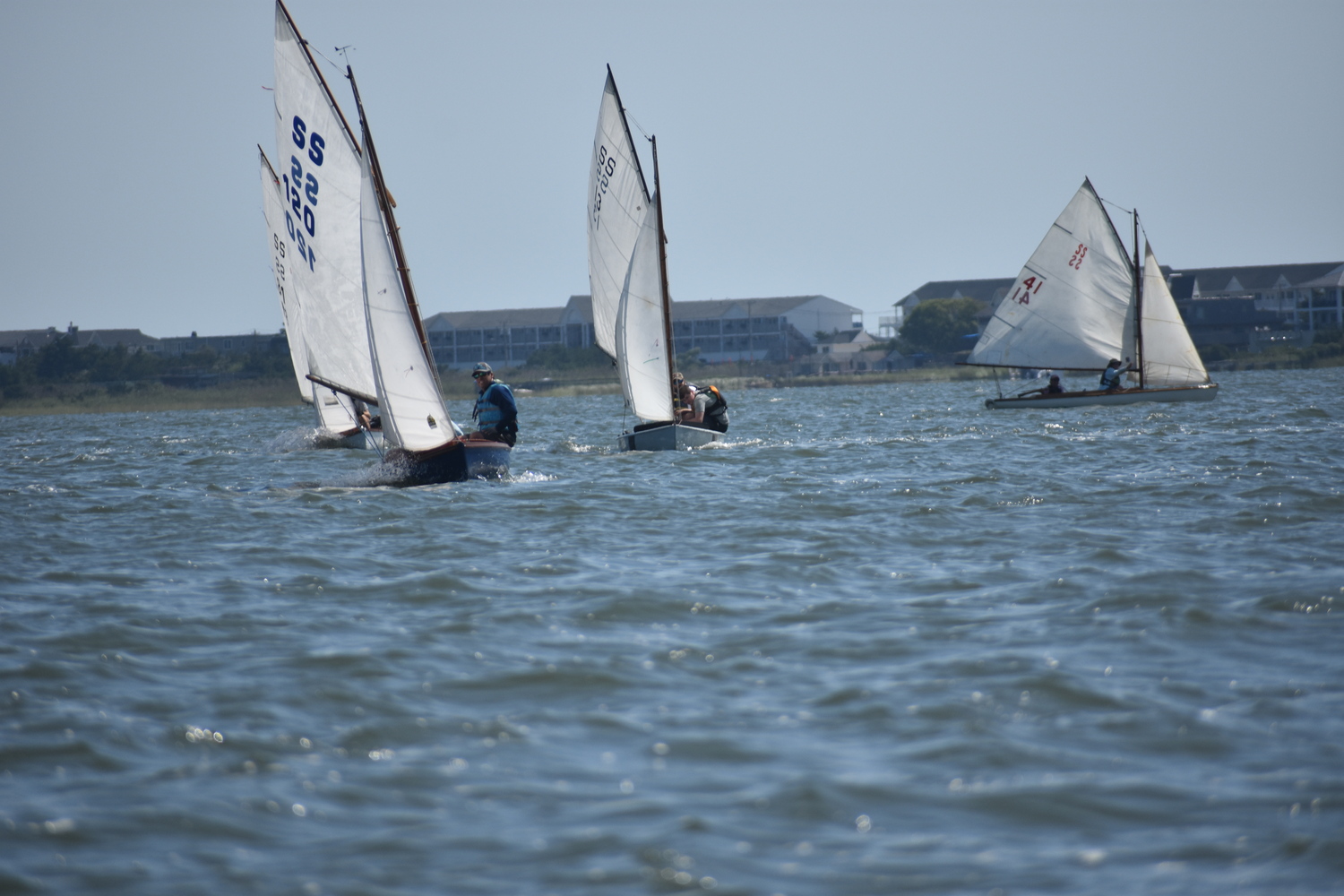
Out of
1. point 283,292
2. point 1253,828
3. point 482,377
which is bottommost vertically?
point 1253,828

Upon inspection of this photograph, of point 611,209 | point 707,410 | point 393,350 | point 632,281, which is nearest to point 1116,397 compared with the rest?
point 707,410

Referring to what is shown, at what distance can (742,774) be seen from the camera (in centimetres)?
496

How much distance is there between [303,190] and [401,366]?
11.9ft

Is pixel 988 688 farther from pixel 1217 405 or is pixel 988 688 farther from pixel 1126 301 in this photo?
pixel 1126 301

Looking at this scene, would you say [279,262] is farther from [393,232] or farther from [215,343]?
[215,343]

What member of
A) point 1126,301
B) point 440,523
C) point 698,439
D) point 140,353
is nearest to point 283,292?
point 698,439

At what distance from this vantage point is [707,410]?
2306 centimetres

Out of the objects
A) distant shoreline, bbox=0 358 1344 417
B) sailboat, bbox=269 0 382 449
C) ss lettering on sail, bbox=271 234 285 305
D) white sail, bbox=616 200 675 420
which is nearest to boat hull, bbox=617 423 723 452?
white sail, bbox=616 200 675 420

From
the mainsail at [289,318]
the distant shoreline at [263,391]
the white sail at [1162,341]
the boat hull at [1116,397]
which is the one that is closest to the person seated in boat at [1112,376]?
the boat hull at [1116,397]

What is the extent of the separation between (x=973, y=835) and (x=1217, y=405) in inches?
1228

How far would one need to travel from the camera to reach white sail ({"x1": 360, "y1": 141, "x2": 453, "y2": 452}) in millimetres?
15352

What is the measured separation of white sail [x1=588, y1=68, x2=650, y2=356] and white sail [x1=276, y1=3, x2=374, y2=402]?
5619 millimetres

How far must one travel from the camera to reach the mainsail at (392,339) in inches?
605

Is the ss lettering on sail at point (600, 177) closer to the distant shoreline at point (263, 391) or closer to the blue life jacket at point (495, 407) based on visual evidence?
the blue life jacket at point (495, 407)
